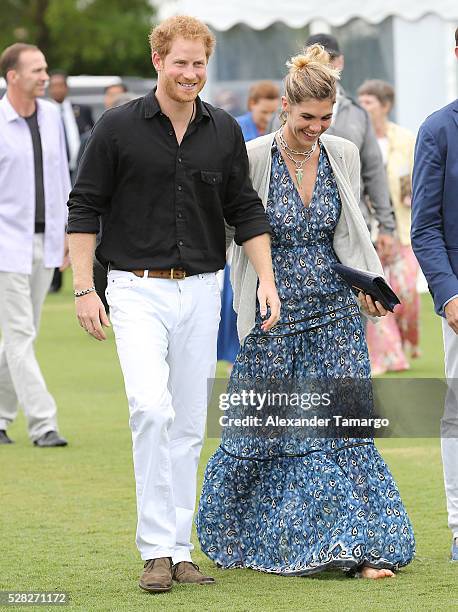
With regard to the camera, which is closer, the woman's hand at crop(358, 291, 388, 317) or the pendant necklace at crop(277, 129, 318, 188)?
the woman's hand at crop(358, 291, 388, 317)

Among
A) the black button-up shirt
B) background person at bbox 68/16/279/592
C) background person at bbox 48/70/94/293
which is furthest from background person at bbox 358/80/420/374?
background person at bbox 48/70/94/293

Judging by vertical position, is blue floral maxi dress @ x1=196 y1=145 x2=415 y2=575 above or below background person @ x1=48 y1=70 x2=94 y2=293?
below

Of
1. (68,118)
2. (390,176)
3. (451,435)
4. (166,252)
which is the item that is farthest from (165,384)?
(68,118)

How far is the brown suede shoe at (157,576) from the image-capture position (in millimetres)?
5539

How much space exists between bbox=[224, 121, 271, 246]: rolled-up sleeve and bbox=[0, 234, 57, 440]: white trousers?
11.0ft

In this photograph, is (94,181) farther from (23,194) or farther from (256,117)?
(256,117)

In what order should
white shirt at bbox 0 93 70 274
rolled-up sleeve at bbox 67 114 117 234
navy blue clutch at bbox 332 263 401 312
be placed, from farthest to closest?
white shirt at bbox 0 93 70 274 → navy blue clutch at bbox 332 263 401 312 → rolled-up sleeve at bbox 67 114 117 234

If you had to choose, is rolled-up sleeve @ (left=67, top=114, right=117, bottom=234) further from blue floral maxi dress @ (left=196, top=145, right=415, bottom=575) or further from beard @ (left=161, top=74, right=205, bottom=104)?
blue floral maxi dress @ (left=196, top=145, right=415, bottom=575)

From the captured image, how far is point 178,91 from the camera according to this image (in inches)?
219

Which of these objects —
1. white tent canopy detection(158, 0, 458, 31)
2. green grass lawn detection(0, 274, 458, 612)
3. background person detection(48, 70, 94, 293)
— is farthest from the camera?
background person detection(48, 70, 94, 293)

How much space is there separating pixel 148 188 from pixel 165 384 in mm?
735

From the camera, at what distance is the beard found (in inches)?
219

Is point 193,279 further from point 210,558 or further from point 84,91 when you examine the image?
point 84,91

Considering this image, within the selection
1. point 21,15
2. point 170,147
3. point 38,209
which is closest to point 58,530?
point 170,147
